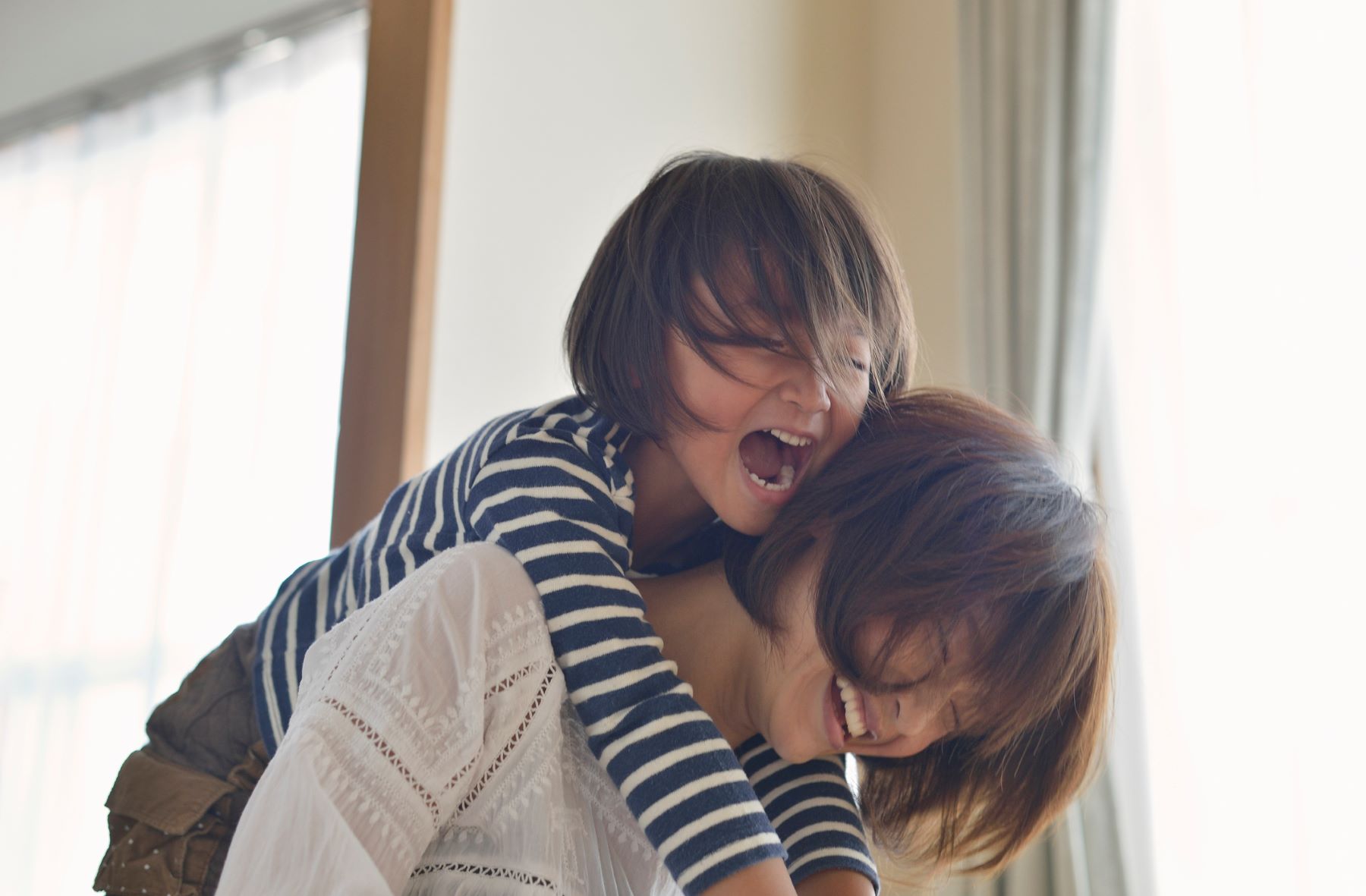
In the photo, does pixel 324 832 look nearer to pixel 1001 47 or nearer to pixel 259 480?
pixel 259 480

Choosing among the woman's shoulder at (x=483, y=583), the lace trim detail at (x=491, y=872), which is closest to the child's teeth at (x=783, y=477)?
the woman's shoulder at (x=483, y=583)

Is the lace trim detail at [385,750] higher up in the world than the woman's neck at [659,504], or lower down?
lower down

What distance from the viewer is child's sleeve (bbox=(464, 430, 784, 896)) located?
3.13 ft

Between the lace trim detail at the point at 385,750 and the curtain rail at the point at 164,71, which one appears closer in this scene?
the lace trim detail at the point at 385,750

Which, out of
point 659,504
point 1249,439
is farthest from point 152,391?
point 1249,439

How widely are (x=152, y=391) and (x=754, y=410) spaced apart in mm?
1022

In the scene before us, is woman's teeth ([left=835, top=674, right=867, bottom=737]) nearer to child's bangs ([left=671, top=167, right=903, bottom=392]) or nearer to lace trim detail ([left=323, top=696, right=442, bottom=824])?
child's bangs ([left=671, top=167, right=903, bottom=392])

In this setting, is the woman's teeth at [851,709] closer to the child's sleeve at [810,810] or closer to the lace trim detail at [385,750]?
the child's sleeve at [810,810]

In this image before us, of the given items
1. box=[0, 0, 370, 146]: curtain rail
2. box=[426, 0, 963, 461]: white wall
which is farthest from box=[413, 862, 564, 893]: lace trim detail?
box=[0, 0, 370, 146]: curtain rail

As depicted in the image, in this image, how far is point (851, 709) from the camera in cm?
116

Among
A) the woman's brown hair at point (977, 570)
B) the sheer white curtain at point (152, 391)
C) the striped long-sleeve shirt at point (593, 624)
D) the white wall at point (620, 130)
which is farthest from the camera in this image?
the white wall at point (620, 130)

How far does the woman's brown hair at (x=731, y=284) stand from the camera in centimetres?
114

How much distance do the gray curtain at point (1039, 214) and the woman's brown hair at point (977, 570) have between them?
4.02ft

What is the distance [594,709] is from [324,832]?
24cm
